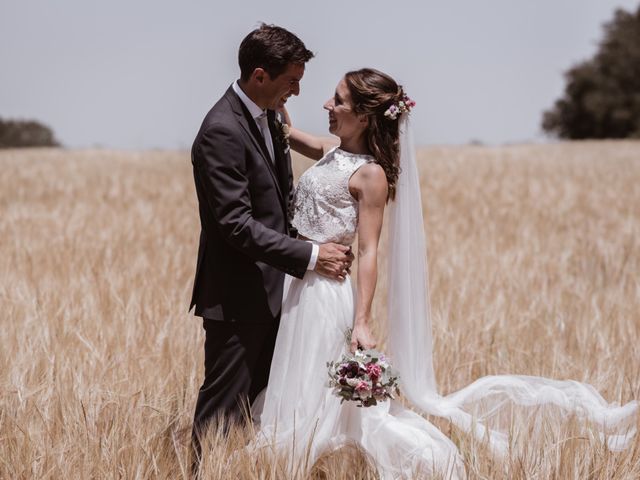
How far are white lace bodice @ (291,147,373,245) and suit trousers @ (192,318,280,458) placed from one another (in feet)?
1.25

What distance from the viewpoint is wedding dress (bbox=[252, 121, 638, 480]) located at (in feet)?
9.76

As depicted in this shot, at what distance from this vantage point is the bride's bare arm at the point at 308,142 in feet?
11.4

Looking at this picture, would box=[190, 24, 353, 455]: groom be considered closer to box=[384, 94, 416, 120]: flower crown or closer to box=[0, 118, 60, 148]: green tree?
box=[384, 94, 416, 120]: flower crown

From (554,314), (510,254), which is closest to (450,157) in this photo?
(510,254)

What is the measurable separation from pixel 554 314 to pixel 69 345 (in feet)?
9.31

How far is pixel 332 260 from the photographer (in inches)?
119

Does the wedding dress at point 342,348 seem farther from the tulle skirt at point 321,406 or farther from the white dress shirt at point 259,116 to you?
the white dress shirt at point 259,116

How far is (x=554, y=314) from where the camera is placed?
207 inches

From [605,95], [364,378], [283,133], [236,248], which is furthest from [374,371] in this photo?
[605,95]

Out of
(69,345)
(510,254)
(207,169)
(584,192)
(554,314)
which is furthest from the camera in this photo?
(584,192)

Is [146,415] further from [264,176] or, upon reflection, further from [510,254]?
[510,254]

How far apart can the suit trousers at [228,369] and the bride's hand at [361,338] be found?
310 millimetres

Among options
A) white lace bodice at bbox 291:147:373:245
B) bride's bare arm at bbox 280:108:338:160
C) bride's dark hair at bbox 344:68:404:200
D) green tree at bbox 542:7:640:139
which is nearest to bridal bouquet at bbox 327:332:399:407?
white lace bodice at bbox 291:147:373:245

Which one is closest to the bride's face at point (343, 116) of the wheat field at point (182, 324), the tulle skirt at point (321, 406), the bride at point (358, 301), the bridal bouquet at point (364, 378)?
the bride at point (358, 301)
